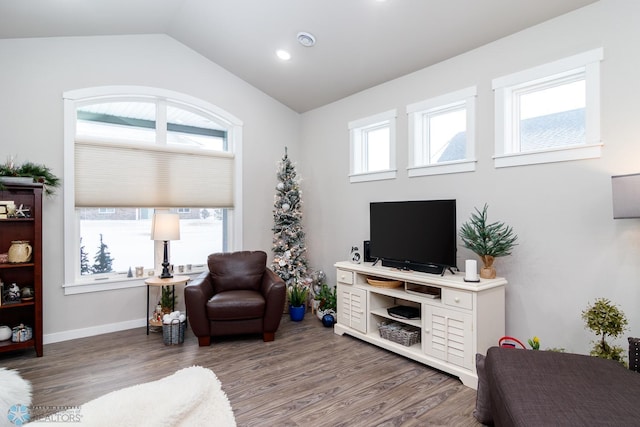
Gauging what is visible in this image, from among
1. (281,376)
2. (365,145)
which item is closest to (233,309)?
(281,376)

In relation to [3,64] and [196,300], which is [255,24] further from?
[196,300]

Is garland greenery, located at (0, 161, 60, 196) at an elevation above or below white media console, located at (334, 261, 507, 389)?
above

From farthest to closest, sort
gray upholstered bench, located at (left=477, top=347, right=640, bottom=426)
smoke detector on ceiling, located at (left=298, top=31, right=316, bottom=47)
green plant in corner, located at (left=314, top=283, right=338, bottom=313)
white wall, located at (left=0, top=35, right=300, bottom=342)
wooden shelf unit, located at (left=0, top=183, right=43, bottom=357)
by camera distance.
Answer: green plant in corner, located at (left=314, top=283, right=338, bottom=313)
smoke detector on ceiling, located at (left=298, top=31, right=316, bottom=47)
white wall, located at (left=0, top=35, right=300, bottom=342)
wooden shelf unit, located at (left=0, top=183, right=43, bottom=357)
gray upholstered bench, located at (left=477, top=347, right=640, bottom=426)

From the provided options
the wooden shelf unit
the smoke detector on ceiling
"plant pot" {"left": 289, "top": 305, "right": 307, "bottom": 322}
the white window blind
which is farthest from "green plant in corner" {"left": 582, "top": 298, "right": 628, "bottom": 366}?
the wooden shelf unit

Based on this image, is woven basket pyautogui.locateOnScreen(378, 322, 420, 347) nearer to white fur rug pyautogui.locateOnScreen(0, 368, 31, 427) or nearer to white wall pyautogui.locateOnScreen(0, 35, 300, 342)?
white wall pyautogui.locateOnScreen(0, 35, 300, 342)

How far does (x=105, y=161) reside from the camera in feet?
13.7

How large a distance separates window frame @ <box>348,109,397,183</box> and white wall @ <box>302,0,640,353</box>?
186mm

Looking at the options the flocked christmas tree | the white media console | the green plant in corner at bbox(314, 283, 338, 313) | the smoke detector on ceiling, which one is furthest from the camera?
the flocked christmas tree

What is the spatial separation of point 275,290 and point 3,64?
358 centimetres

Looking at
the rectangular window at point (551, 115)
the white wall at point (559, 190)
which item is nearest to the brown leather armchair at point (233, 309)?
the white wall at point (559, 190)

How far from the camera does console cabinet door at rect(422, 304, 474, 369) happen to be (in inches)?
114

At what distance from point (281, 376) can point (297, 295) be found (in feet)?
5.65

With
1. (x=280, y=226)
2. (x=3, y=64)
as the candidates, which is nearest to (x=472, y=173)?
(x=280, y=226)

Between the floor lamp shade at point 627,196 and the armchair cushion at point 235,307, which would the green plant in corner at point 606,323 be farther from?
the armchair cushion at point 235,307
